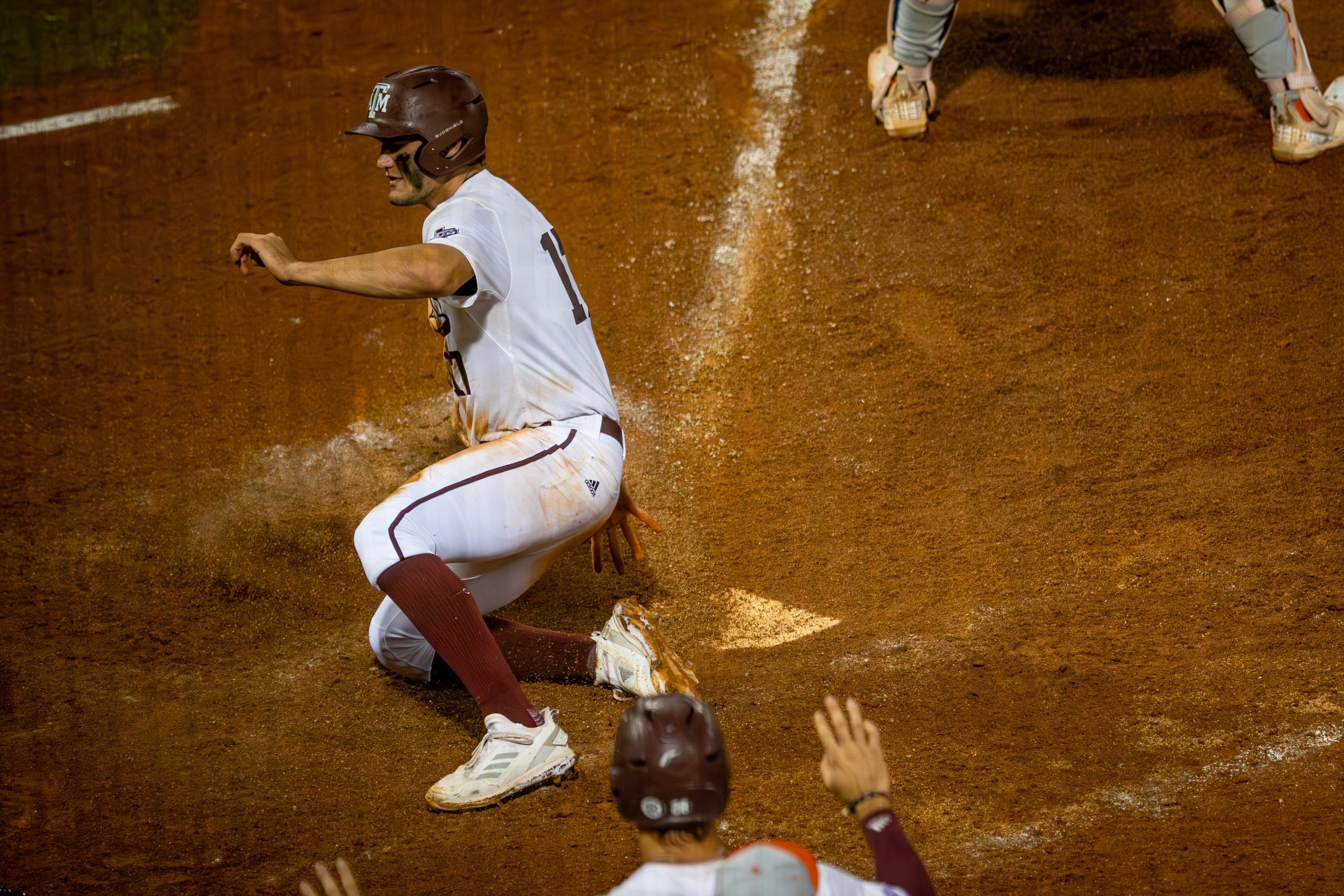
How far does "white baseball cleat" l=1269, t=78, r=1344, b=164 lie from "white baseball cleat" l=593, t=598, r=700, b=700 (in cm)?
412

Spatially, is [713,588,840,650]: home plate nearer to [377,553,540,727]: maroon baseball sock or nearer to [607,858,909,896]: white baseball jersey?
[377,553,540,727]: maroon baseball sock

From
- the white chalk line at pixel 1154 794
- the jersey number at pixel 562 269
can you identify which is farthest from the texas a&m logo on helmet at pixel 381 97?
the white chalk line at pixel 1154 794

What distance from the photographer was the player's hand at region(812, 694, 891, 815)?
207 cm

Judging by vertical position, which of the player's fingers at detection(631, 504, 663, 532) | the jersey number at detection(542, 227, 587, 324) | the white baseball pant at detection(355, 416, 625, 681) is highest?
the jersey number at detection(542, 227, 587, 324)

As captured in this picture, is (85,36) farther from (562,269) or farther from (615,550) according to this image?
(615,550)

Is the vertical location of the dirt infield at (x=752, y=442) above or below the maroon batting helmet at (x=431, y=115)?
below

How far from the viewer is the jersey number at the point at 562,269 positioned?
3.64 metres

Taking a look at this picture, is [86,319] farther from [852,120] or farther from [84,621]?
[852,120]

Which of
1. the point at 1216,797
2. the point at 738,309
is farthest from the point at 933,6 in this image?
the point at 1216,797

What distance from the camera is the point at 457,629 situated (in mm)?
3275

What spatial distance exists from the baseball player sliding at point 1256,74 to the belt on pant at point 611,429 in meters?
3.19

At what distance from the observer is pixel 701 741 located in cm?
209

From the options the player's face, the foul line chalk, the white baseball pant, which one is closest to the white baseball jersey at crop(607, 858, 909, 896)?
the white baseball pant

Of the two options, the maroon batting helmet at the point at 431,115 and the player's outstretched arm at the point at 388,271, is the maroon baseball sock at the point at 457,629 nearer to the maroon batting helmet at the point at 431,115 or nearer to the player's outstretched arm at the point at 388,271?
the player's outstretched arm at the point at 388,271
